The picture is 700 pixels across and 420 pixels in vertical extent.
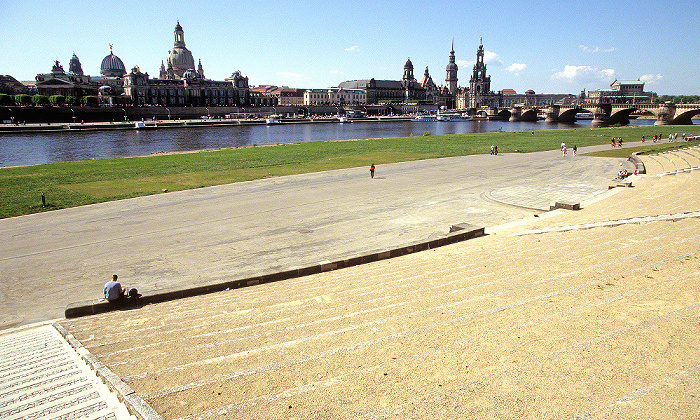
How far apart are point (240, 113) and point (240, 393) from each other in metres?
188

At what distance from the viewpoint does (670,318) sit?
23.9 feet

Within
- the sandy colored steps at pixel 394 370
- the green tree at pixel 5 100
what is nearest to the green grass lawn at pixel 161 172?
the sandy colored steps at pixel 394 370

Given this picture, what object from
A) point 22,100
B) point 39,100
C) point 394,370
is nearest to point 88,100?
point 39,100

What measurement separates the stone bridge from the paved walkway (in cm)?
10815

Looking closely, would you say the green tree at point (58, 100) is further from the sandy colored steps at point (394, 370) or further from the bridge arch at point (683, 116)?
the bridge arch at point (683, 116)

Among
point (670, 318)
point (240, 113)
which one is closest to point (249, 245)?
point (670, 318)

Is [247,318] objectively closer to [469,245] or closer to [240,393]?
[240,393]

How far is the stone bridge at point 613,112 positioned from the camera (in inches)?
4609

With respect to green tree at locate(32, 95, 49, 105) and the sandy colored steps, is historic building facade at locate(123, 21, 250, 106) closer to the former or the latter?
green tree at locate(32, 95, 49, 105)

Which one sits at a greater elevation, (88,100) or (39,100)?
(88,100)

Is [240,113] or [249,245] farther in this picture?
[240,113]

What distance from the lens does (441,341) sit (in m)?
7.28

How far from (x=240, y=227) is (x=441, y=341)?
14282 millimetres

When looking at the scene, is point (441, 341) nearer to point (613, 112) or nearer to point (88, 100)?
point (613, 112)
